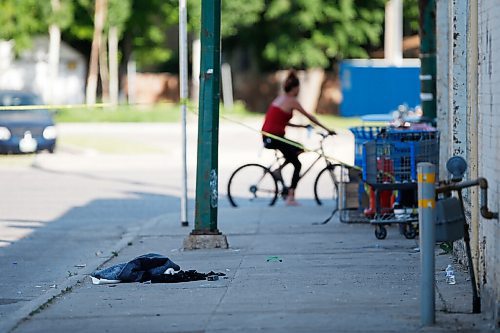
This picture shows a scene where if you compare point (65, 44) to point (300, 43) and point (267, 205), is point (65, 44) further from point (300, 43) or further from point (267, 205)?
point (267, 205)

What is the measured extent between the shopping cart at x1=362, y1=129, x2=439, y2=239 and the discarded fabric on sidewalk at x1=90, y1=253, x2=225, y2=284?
323cm

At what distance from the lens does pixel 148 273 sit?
35.2 ft

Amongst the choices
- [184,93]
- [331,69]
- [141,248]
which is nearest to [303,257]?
[141,248]

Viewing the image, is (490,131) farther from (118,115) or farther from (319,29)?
(319,29)

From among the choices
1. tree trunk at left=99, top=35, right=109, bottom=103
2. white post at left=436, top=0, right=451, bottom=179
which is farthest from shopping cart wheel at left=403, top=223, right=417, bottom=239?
tree trunk at left=99, top=35, right=109, bottom=103

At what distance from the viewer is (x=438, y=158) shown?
13625 millimetres

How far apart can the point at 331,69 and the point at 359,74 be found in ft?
48.9

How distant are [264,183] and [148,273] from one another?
8.87m

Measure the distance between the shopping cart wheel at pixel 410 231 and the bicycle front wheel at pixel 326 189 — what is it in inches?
123

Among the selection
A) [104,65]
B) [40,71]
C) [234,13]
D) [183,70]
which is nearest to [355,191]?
[183,70]

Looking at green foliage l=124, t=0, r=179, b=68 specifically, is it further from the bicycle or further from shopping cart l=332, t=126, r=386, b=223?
shopping cart l=332, t=126, r=386, b=223

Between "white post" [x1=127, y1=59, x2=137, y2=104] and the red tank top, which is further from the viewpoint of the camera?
"white post" [x1=127, y1=59, x2=137, y2=104]

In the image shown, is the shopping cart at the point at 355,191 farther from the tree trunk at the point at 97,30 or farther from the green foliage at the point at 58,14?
the tree trunk at the point at 97,30

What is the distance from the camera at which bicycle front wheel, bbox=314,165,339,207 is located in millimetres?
17250
